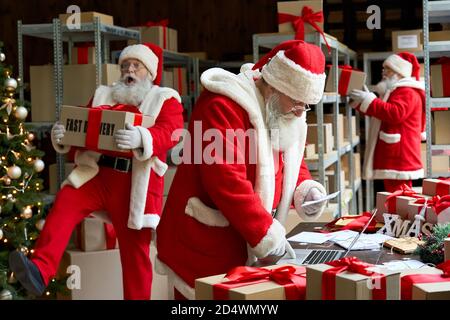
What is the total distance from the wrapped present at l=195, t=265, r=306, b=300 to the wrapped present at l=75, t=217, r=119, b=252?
3086 mm

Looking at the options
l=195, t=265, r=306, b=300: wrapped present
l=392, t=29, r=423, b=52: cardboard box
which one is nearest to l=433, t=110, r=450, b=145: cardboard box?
l=392, t=29, r=423, b=52: cardboard box

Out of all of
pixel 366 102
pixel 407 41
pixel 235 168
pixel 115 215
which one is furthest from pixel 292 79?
pixel 407 41

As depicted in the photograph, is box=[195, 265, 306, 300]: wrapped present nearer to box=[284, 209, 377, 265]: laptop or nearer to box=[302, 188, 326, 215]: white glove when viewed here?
box=[284, 209, 377, 265]: laptop

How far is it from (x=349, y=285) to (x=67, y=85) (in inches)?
151

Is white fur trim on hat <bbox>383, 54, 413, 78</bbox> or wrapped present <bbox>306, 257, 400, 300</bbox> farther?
white fur trim on hat <bbox>383, 54, 413, 78</bbox>

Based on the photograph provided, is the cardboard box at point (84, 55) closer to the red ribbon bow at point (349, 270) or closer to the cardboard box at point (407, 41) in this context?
the cardboard box at point (407, 41)

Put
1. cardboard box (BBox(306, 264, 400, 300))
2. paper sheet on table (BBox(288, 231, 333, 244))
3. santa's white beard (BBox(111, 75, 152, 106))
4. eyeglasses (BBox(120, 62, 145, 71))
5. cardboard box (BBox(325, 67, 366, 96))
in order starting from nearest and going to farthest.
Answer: cardboard box (BBox(306, 264, 400, 300)) → paper sheet on table (BBox(288, 231, 333, 244)) → santa's white beard (BBox(111, 75, 152, 106)) → eyeglasses (BBox(120, 62, 145, 71)) → cardboard box (BBox(325, 67, 366, 96))

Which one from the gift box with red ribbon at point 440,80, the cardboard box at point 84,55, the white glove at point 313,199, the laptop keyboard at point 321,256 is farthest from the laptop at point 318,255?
the cardboard box at point 84,55

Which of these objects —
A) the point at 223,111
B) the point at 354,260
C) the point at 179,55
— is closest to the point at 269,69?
the point at 223,111

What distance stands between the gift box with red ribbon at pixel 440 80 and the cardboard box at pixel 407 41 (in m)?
1.88

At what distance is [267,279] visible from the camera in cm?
182

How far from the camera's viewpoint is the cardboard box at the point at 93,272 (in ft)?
15.8

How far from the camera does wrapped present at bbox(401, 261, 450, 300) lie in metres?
1.68

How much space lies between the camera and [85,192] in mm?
4363
